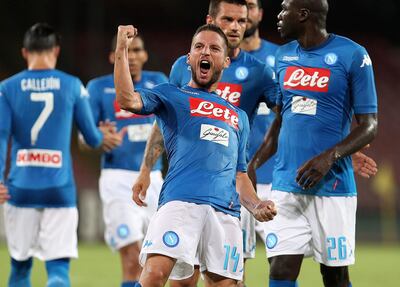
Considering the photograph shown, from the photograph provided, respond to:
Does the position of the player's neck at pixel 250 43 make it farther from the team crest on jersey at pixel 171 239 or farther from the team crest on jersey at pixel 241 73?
the team crest on jersey at pixel 171 239

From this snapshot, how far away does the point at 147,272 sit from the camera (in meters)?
5.09

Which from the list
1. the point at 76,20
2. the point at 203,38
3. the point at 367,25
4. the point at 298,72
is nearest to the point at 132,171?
the point at 298,72

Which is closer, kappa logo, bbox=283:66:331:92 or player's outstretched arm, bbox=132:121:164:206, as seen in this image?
player's outstretched arm, bbox=132:121:164:206

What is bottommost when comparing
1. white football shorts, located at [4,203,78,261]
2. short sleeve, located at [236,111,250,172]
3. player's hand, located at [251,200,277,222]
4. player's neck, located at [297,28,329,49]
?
white football shorts, located at [4,203,78,261]

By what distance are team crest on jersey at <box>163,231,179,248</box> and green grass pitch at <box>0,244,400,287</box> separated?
18.7ft

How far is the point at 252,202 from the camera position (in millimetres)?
5453

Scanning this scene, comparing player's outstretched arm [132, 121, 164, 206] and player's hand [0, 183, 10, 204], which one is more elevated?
player's outstretched arm [132, 121, 164, 206]

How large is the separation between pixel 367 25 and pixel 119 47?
2430cm

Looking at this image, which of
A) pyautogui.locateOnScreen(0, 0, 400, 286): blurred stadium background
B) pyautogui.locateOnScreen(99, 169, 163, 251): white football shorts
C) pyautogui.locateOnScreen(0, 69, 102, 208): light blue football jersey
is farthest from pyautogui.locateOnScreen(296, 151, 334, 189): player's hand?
pyautogui.locateOnScreen(0, 0, 400, 286): blurred stadium background

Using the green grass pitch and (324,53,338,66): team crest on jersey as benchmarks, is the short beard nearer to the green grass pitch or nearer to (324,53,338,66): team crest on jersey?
Answer: (324,53,338,66): team crest on jersey

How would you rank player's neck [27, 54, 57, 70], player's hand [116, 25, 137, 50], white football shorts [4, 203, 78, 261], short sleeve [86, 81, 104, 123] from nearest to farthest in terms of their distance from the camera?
player's hand [116, 25, 137, 50]
white football shorts [4, 203, 78, 261]
player's neck [27, 54, 57, 70]
short sleeve [86, 81, 104, 123]

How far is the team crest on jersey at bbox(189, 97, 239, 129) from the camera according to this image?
5.44 metres

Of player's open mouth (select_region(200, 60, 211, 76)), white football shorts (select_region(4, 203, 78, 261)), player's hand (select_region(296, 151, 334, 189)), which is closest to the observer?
player's open mouth (select_region(200, 60, 211, 76))

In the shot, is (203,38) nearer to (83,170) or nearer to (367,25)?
(83,170)
